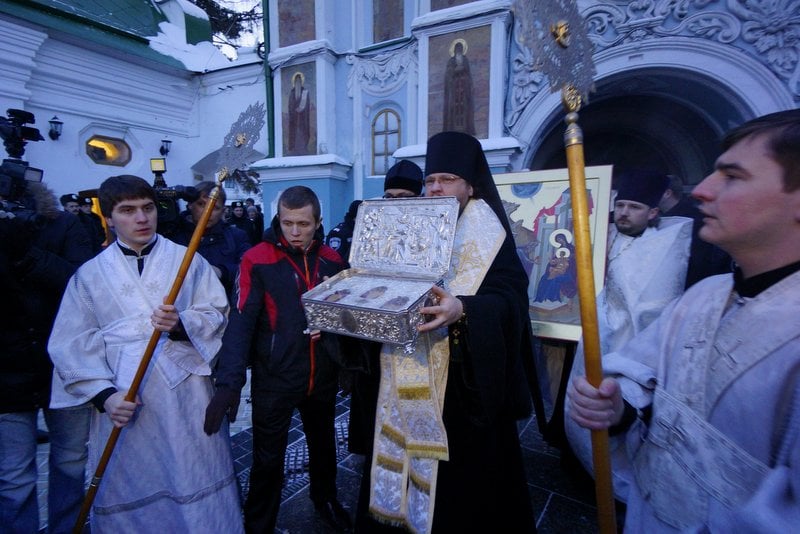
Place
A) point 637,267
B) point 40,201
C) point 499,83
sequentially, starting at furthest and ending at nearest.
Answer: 1. point 499,83
2. point 637,267
3. point 40,201

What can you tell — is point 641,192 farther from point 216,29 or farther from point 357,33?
point 216,29

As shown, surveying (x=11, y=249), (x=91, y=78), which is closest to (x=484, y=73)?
(x=11, y=249)

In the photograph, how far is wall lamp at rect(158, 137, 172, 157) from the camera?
12180 mm

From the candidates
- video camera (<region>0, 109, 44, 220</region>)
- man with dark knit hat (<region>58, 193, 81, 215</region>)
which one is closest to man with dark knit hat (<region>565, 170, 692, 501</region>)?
video camera (<region>0, 109, 44, 220</region>)

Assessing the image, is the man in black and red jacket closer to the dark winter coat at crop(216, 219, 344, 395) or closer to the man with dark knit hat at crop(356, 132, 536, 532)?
the dark winter coat at crop(216, 219, 344, 395)

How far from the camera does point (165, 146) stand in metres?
12.3

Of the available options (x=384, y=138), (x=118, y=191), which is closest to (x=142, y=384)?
(x=118, y=191)

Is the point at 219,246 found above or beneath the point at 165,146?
beneath

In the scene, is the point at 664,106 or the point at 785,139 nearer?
the point at 785,139

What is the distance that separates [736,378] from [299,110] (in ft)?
30.1

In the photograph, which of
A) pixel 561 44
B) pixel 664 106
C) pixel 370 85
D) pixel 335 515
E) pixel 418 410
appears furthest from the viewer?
pixel 370 85

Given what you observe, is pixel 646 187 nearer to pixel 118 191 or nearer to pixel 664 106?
pixel 118 191

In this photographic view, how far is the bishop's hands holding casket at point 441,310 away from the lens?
1523mm

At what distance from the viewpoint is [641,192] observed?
2990mm
